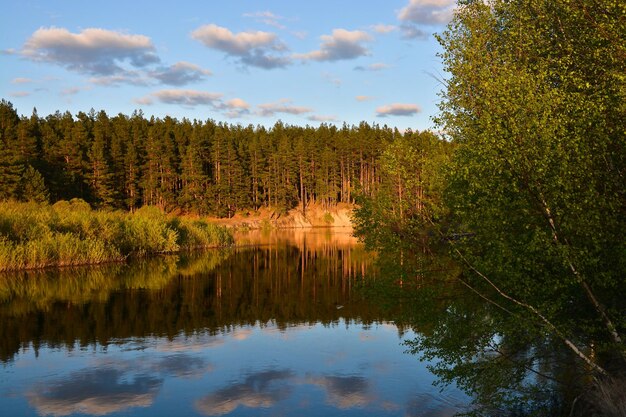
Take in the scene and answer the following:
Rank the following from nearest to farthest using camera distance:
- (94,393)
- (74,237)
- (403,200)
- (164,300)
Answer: (94,393), (403,200), (164,300), (74,237)

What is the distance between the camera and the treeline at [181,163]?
301 feet

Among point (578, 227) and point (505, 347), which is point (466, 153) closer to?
point (578, 227)

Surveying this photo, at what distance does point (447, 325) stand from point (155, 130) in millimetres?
109351

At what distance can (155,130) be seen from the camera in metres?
114

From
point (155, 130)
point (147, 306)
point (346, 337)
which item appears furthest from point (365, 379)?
point (155, 130)

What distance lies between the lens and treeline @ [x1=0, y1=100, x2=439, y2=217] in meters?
91.8

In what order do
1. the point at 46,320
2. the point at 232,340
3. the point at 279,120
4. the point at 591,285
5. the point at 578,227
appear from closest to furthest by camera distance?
1. the point at 578,227
2. the point at 591,285
3. the point at 232,340
4. the point at 46,320
5. the point at 279,120

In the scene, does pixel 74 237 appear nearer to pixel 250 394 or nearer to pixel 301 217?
pixel 250 394

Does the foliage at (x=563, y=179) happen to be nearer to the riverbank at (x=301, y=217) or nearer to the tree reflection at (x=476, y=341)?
the tree reflection at (x=476, y=341)

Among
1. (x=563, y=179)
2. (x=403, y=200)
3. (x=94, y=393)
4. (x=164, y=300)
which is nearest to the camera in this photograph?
(x=563, y=179)

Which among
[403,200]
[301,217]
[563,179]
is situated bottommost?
[301,217]

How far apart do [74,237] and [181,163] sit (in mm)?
74504

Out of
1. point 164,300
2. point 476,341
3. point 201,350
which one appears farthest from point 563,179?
point 164,300

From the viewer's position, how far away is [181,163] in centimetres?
11356
